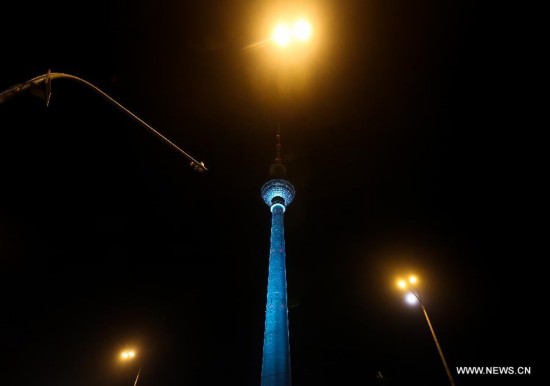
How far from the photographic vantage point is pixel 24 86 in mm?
4820

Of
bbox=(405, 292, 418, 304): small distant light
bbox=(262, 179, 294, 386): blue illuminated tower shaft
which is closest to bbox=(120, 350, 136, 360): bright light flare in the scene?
bbox=(262, 179, 294, 386): blue illuminated tower shaft

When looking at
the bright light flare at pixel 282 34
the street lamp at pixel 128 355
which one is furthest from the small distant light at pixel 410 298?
the street lamp at pixel 128 355

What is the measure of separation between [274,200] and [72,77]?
41355mm

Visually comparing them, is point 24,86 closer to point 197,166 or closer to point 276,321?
point 197,166

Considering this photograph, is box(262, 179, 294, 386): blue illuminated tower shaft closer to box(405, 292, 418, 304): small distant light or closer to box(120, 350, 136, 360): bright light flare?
box(120, 350, 136, 360): bright light flare

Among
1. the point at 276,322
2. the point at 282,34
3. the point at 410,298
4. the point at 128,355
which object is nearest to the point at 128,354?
the point at 128,355

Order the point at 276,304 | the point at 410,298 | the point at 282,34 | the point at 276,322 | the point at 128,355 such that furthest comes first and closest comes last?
the point at 276,304 → the point at 276,322 → the point at 128,355 → the point at 410,298 → the point at 282,34

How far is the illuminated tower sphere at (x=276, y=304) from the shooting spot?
26875mm

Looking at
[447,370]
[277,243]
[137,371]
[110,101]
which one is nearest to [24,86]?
[110,101]

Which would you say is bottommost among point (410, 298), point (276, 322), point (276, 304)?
point (410, 298)

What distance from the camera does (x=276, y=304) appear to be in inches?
1248

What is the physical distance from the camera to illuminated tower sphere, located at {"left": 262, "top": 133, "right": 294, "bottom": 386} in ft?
88.2

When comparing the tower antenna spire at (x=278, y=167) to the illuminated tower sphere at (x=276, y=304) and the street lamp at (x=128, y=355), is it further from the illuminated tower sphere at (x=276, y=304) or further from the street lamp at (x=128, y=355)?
the street lamp at (x=128, y=355)

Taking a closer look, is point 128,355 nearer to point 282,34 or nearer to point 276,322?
point 276,322
